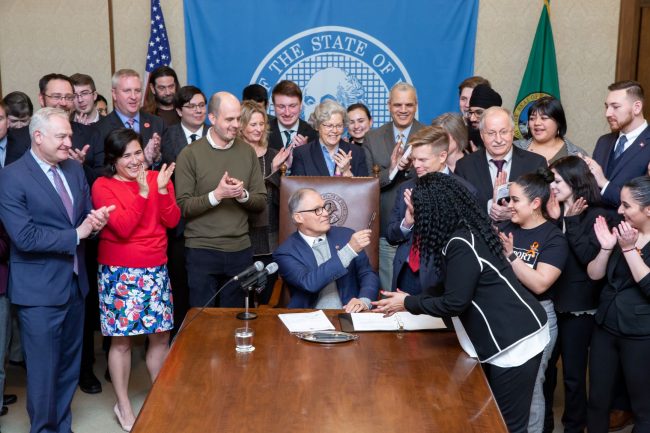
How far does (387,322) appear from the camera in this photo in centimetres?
298

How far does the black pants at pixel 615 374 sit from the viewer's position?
120 inches

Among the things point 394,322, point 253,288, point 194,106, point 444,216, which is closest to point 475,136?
point 194,106

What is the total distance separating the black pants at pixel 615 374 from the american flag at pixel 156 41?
4241mm

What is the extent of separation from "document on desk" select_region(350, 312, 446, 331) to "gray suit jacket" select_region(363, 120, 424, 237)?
1232 mm

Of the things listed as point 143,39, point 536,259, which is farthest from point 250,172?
point 143,39

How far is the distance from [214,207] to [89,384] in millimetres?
1378

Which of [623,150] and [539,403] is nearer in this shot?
[539,403]

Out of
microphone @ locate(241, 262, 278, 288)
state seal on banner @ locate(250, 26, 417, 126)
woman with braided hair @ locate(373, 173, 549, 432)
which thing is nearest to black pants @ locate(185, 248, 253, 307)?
microphone @ locate(241, 262, 278, 288)

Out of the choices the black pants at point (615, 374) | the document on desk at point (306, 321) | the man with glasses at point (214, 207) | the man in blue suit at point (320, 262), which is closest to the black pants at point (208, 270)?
the man with glasses at point (214, 207)

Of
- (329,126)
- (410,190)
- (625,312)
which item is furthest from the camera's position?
(329,126)

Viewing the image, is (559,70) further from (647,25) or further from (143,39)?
(143,39)

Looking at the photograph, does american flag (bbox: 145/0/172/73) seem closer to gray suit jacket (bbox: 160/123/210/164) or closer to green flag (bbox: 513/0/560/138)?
gray suit jacket (bbox: 160/123/210/164)

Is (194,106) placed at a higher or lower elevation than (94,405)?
higher

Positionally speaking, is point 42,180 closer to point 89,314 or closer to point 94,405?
point 89,314
